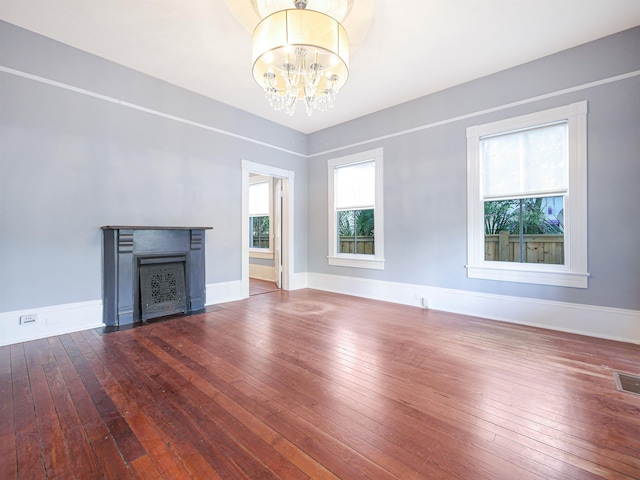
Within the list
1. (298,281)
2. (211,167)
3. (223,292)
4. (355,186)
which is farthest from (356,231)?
(211,167)

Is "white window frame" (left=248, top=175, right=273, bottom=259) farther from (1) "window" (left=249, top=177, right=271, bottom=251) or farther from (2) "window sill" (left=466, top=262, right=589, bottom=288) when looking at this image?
(2) "window sill" (left=466, top=262, right=589, bottom=288)

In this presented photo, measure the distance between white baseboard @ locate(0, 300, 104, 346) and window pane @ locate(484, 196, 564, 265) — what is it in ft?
16.5

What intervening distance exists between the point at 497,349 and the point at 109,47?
5.26m

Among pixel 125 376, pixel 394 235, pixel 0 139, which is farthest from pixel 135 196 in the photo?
pixel 394 235

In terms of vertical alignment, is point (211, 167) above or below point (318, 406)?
above

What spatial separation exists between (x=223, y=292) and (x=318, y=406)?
3225mm

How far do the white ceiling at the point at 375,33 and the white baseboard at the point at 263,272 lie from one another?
4.11 meters

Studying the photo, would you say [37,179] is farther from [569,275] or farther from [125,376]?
[569,275]

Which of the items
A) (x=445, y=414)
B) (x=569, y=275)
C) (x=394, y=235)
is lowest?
(x=445, y=414)

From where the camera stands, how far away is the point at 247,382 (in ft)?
7.12

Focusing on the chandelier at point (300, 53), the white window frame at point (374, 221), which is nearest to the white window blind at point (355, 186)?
the white window frame at point (374, 221)

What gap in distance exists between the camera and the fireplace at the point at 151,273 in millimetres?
3469

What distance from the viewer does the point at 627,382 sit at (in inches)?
85.0

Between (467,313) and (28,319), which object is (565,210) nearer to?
(467,313)
